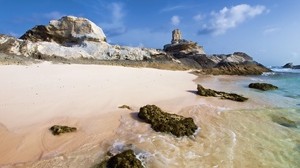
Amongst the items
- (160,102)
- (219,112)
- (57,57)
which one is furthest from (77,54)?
(219,112)

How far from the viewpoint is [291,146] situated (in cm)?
559

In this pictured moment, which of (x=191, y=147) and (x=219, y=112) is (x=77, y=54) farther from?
(x=191, y=147)

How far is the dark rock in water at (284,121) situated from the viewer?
722cm

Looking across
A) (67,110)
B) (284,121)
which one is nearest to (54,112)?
(67,110)

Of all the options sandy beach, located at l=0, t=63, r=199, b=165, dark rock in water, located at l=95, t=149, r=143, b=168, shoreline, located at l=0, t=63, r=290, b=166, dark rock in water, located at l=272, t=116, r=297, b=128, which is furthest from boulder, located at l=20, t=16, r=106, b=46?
dark rock in water, located at l=95, t=149, r=143, b=168

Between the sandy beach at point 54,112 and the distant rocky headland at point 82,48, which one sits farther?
the distant rocky headland at point 82,48

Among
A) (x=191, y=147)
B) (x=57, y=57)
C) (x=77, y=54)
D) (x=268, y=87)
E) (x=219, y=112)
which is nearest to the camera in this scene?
(x=191, y=147)

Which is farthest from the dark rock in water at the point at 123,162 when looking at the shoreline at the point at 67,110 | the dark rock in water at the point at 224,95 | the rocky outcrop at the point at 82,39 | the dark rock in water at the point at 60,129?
the rocky outcrop at the point at 82,39

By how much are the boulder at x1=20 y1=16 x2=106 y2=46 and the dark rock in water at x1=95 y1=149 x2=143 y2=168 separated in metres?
26.7

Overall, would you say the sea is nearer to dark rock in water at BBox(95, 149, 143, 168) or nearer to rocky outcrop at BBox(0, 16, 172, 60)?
dark rock in water at BBox(95, 149, 143, 168)

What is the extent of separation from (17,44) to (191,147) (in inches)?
911

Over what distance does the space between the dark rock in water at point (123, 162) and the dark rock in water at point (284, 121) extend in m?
5.17

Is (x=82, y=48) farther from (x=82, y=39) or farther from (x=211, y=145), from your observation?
(x=211, y=145)

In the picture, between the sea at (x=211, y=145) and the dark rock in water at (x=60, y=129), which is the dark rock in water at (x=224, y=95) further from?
the dark rock in water at (x=60, y=129)
